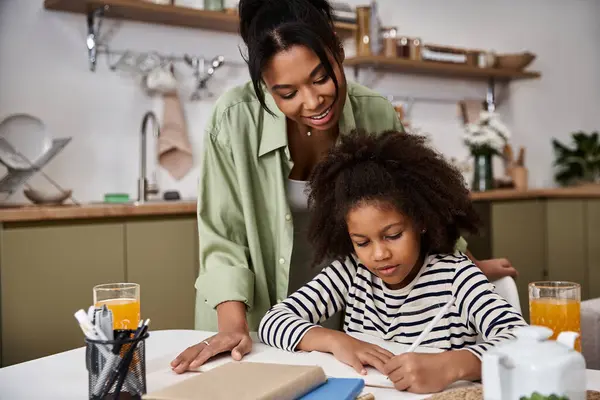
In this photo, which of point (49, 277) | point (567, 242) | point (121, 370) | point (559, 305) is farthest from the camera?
point (567, 242)

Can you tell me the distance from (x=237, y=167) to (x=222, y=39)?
2.23 m

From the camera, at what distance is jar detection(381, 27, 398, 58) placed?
13.9 feet

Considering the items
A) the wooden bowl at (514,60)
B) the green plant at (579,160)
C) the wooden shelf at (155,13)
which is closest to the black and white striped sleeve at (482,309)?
the wooden shelf at (155,13)

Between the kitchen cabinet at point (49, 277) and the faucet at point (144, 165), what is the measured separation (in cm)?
49

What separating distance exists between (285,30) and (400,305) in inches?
24.9

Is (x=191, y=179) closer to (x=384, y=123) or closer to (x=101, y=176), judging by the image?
(x=101, y=176)

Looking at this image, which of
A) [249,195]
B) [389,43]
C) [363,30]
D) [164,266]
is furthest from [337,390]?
[389,43]

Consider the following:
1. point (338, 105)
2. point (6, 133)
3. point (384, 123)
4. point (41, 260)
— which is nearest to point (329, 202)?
point (338, 105)

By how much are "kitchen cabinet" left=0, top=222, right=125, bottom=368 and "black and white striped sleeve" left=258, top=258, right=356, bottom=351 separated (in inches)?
58.8

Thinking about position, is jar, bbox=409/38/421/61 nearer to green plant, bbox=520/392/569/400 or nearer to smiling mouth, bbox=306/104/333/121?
smiling mouth, bbox=306/104/333/121

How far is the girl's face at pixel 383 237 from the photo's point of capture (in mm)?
1341

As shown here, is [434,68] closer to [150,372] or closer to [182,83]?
[182,83]

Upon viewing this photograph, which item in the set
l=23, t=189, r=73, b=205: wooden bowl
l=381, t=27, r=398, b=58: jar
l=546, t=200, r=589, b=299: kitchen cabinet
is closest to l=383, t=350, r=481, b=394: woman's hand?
l=23, t=189, r=73, b=205: wooden bowl

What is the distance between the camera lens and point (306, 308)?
1.46 m
